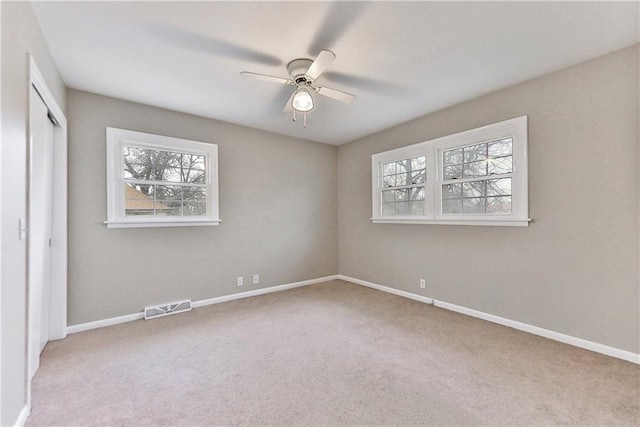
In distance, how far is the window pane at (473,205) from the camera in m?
3.22

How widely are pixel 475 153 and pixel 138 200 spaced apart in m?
3.97

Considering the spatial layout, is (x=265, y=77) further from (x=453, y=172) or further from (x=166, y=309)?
(x=166, y=309)

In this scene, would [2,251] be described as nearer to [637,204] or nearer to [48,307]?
[48,307]

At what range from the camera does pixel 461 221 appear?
3.31 metres

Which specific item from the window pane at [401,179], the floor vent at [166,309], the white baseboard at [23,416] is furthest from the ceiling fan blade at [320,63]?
the floor vent at [166,309]

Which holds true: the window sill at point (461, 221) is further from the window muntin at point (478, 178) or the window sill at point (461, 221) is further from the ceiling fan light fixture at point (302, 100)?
the ceiling fan light fixture at point (302, 100)

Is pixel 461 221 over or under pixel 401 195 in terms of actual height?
under

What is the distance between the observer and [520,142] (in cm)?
282

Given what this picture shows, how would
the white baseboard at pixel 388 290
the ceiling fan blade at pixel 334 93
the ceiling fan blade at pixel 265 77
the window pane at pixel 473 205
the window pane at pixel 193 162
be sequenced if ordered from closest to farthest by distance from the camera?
the ceiling fan blade at pixel 265 77 → the ceiling fan blade at pixel 334 93 → the window pane at pixel 473 205 → the window pane at pixel 193 162 → the white baseboard at pixel 388 290

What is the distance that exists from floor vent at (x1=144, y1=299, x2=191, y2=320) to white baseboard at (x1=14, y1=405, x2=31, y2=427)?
157 cm

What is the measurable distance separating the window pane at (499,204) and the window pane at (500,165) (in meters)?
0.29

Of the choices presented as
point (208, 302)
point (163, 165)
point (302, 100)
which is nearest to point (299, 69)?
point (302, 100)

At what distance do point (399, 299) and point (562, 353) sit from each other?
1788mm

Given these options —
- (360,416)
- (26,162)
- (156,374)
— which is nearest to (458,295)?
(360,416)
